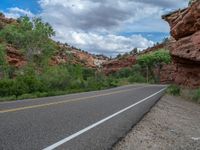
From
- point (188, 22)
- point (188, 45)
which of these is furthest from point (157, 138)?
point (188, 22)

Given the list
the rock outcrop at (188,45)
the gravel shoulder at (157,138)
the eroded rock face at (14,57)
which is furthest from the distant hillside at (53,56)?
the gravel shoulder at (157,138)

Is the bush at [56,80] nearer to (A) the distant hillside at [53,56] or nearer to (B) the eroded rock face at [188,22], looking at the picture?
(B) the eroded rock face at [188,22]

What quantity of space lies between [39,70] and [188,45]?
3024 centimetres

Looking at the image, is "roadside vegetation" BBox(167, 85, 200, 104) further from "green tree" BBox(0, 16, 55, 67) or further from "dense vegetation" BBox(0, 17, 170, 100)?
"green tree" BBox(0, 16, 55, 67)

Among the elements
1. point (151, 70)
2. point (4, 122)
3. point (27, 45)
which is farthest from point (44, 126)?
point (151, 70)

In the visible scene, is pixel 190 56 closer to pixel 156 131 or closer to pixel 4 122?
pixel 156 131

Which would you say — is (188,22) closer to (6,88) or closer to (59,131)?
(6,88)

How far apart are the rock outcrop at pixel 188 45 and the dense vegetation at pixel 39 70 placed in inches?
408

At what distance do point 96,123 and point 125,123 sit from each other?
4.37 feet

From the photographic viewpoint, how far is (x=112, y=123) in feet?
37.6

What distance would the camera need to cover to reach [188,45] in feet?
113

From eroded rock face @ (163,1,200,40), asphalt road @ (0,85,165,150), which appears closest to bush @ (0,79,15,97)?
asphalt road @ (0,85,165,150)

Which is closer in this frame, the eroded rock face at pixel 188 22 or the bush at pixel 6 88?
the bush at pixel 6 88

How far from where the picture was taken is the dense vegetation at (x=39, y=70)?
2909 cm
